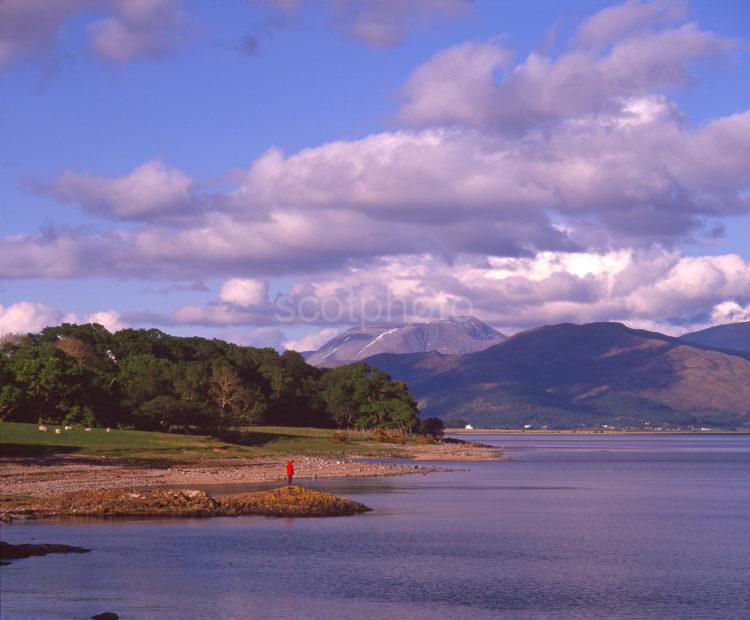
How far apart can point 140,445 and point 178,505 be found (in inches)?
1979

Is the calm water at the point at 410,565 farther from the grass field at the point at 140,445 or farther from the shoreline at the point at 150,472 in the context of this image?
the grass field at the point at 140,445

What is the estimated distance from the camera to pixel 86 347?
18612cm

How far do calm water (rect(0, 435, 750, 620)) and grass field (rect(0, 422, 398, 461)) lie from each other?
127ft

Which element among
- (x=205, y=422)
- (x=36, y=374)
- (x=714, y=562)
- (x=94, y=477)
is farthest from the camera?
(x=205, y=422)

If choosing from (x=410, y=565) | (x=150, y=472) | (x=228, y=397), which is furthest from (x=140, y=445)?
(x=410, y=565)

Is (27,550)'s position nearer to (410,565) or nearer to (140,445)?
(410,565)

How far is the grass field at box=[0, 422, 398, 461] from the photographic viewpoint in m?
102

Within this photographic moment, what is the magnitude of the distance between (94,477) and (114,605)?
49.2 m

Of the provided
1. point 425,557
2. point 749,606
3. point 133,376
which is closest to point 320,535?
point 425,557

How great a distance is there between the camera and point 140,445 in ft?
375

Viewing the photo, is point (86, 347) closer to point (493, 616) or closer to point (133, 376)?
point (133, 376)

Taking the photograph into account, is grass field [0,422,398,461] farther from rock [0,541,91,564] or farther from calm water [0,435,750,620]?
rock [0,541,91,564]

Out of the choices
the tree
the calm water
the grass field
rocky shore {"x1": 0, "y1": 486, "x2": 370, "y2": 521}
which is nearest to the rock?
the calm water

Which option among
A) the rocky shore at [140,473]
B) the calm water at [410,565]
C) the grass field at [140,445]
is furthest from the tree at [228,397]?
the calm water at [410,565]
